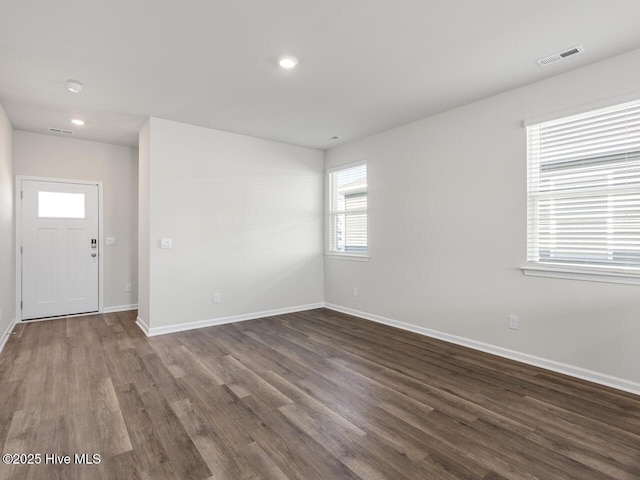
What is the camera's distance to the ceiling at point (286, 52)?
7.02 feet

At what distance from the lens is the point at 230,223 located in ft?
15.6

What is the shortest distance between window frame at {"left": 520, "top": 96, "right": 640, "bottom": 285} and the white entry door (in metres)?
5.66

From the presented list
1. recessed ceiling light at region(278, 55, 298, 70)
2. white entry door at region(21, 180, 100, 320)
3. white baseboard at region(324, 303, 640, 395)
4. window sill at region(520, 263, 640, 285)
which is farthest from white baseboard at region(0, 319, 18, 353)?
window sill at region(520, 263, 640, 285)

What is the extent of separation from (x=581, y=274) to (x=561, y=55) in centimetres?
175

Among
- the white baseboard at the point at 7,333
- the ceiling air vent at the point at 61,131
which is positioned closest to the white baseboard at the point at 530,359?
the white baseboard at the point at 7,333

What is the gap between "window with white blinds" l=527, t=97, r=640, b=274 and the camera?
2674mm

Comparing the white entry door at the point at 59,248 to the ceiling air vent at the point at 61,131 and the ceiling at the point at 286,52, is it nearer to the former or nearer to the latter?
the ceiling air vent at the point at 61,131

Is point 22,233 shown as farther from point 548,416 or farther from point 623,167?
point 623,167

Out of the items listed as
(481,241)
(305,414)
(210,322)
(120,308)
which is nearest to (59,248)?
(120,308)

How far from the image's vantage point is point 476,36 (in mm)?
2414

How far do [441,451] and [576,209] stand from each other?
2328 mm

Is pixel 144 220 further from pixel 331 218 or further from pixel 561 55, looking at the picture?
pixel 561 55

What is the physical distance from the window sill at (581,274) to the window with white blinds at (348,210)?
2.28 meters

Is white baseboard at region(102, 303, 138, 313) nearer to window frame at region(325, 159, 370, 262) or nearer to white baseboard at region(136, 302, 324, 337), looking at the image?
white baseboard at region(136, 302, 324, 337)
